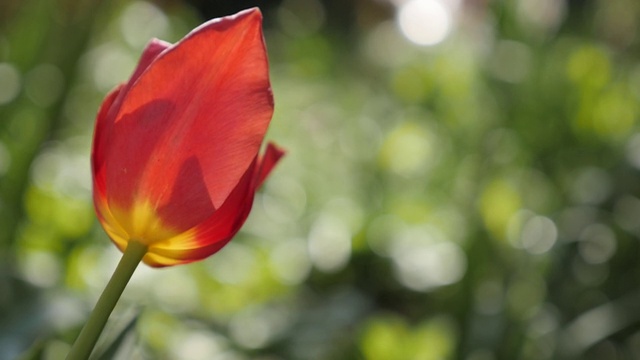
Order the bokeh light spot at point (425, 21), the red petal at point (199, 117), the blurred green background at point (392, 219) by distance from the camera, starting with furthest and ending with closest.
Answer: the bokeh light spot at point (425, 21)
the blurred green background at point (392, 219)
the red petal at point (199, 117)

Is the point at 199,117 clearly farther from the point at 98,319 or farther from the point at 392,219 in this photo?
the point at 392,219

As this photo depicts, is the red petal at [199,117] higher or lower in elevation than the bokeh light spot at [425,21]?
higher

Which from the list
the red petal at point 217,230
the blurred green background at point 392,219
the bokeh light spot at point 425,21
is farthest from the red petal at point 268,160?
the bokeh light spot at point 425,21

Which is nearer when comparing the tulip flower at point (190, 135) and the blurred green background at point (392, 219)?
the tulip flower at point (190, 135)

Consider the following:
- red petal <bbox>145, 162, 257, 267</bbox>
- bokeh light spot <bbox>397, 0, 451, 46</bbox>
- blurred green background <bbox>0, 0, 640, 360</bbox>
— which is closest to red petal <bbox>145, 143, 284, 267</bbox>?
red petal <bbox>145, 162, 257, 267</bbox>

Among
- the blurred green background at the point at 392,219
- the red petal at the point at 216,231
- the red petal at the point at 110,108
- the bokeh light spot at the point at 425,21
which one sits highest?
the red petal at the point at 110,108

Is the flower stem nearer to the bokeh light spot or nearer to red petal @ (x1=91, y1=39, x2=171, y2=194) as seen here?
red petal @ (x1=91, y1=39, x2=171, y2=194)

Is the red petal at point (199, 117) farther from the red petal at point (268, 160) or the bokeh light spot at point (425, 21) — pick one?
the bokeh light spot at point (425, 21)
